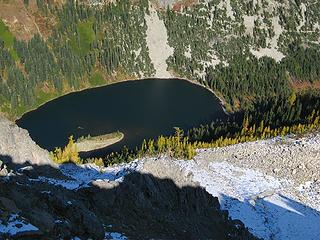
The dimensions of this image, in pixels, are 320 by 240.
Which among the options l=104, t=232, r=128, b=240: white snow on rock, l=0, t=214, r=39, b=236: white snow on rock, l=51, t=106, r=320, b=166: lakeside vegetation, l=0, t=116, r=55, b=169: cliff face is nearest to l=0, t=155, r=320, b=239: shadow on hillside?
l=0, t=214, r=39, b=236: white snow on rock

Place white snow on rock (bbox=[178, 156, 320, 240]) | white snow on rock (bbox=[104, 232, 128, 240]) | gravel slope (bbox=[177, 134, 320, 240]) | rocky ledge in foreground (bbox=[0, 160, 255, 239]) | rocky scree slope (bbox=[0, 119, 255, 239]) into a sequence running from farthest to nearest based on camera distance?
gravel slope (bbox=[177, 134, 320, 240]) → white snow on rock (bbox=[178, 156, 320, 240]) → white snow on rock (bbox=[104, 232, 128, 240]) → rocky scree slope (bbox=[0, 119, 255, 239]) → rocky ledge in foreground (bbox=[0, 160, 255, 239])

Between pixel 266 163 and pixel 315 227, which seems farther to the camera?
pixel 266 163

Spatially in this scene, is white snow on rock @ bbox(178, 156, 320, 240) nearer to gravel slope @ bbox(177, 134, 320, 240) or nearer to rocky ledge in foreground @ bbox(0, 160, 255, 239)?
gravel slope @ bbox(177, 134, 320, 240)

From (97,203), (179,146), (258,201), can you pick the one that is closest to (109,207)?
(97,203)

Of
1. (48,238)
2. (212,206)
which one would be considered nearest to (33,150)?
(212,206)

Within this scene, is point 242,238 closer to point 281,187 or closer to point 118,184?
point 118,184

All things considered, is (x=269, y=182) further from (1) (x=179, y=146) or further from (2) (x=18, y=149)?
(2) (x=18, y=149)
